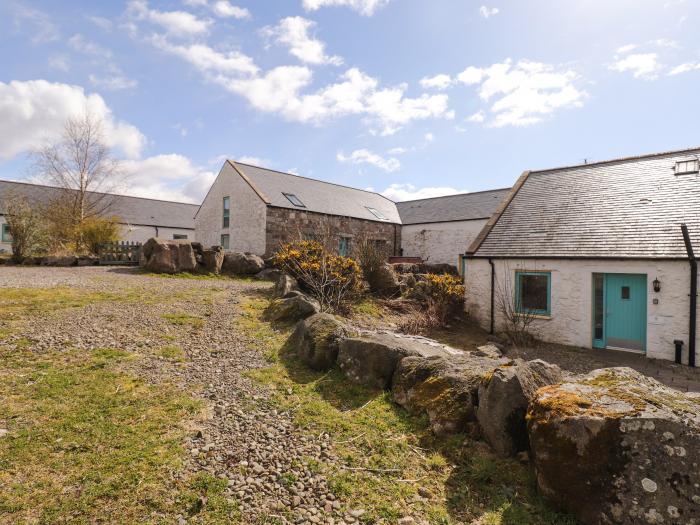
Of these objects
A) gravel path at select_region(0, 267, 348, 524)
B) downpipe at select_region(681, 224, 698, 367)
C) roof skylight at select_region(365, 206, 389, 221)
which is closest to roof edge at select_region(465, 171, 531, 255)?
downpipe at select_region(681, 224, 698, 367)

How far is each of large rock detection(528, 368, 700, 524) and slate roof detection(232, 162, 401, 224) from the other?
1818 cm

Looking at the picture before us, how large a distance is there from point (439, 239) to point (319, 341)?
20979 millimetres

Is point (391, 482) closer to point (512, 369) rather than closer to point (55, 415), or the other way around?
point (512, 369)

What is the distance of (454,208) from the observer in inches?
1057

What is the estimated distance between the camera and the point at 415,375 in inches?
201

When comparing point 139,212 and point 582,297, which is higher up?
point 139,212

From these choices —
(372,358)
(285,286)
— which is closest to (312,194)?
(285,286)

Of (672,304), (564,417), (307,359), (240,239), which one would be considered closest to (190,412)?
(307,359)

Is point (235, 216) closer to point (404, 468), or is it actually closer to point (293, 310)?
point (293, 310)

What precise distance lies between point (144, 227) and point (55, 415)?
33526 millimetres

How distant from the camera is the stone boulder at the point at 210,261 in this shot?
624 inches

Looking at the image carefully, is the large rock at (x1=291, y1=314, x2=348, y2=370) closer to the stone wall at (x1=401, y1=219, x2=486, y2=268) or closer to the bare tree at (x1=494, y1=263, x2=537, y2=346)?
the bare tree at (x1=494, y1=263, x2=537, y2=346)

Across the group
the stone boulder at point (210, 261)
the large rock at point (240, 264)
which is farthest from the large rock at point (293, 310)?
the stone boulder at point (210, 261)

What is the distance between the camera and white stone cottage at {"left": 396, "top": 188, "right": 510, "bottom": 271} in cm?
2458
